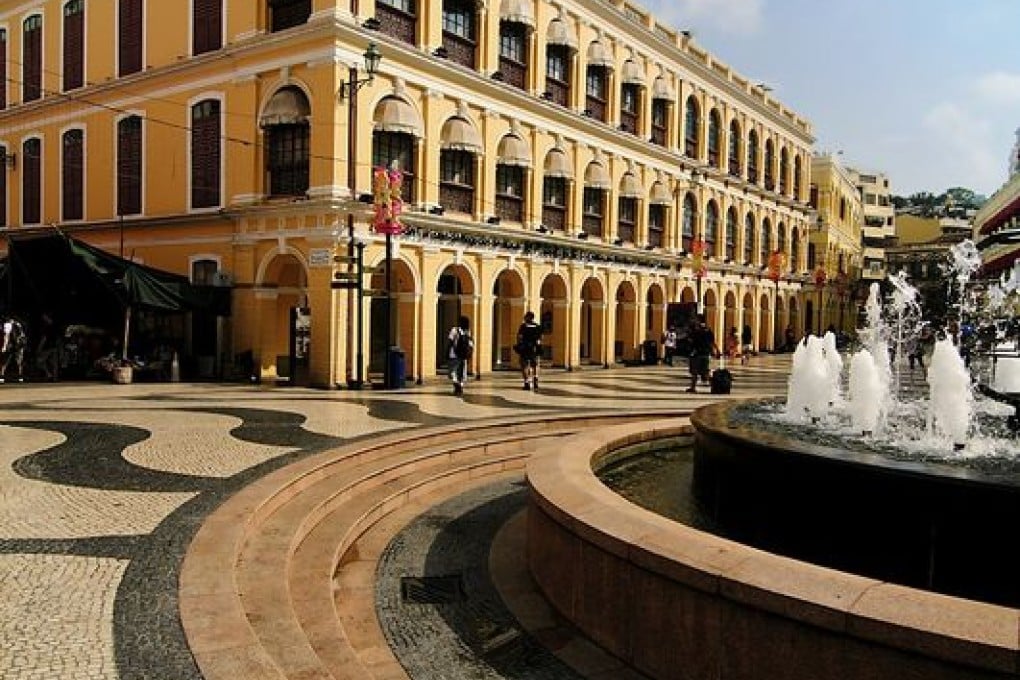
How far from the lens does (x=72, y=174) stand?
1099 inches

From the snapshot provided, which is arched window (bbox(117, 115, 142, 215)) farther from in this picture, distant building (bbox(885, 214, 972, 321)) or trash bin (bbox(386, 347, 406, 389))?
distant building (bbox(885, 214, 972, 321))

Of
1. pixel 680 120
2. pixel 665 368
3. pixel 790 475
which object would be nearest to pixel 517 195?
pixel 665 368

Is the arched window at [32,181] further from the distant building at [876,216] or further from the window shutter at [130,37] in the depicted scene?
the distant building at [876,216]

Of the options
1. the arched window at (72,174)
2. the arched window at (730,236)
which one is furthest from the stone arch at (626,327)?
the arched window at (72,174)

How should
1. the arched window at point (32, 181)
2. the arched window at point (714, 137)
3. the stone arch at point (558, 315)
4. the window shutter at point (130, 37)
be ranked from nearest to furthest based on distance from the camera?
the window shutter at point (130, 37)
the stone arch at point (558, 315)
the arched window at point (32, 181)
the arched window at point (714, 137)

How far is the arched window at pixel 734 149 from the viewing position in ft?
133

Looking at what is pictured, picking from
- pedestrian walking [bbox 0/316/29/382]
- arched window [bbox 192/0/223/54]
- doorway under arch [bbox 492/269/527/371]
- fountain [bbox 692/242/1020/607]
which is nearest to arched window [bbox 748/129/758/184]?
doorway under arch [bbox 492/269/527/371]

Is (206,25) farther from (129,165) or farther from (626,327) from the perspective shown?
(626,327)

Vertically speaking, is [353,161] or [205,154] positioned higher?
[205,154]

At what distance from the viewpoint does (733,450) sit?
671 centimetres

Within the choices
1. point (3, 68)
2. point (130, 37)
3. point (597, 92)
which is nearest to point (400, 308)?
point (130, 37)

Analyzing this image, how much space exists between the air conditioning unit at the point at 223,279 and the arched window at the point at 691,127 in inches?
878

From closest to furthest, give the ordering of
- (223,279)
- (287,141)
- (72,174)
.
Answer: (287,141), (223,279), (72,174)

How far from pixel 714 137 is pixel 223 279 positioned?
88.0 ft
